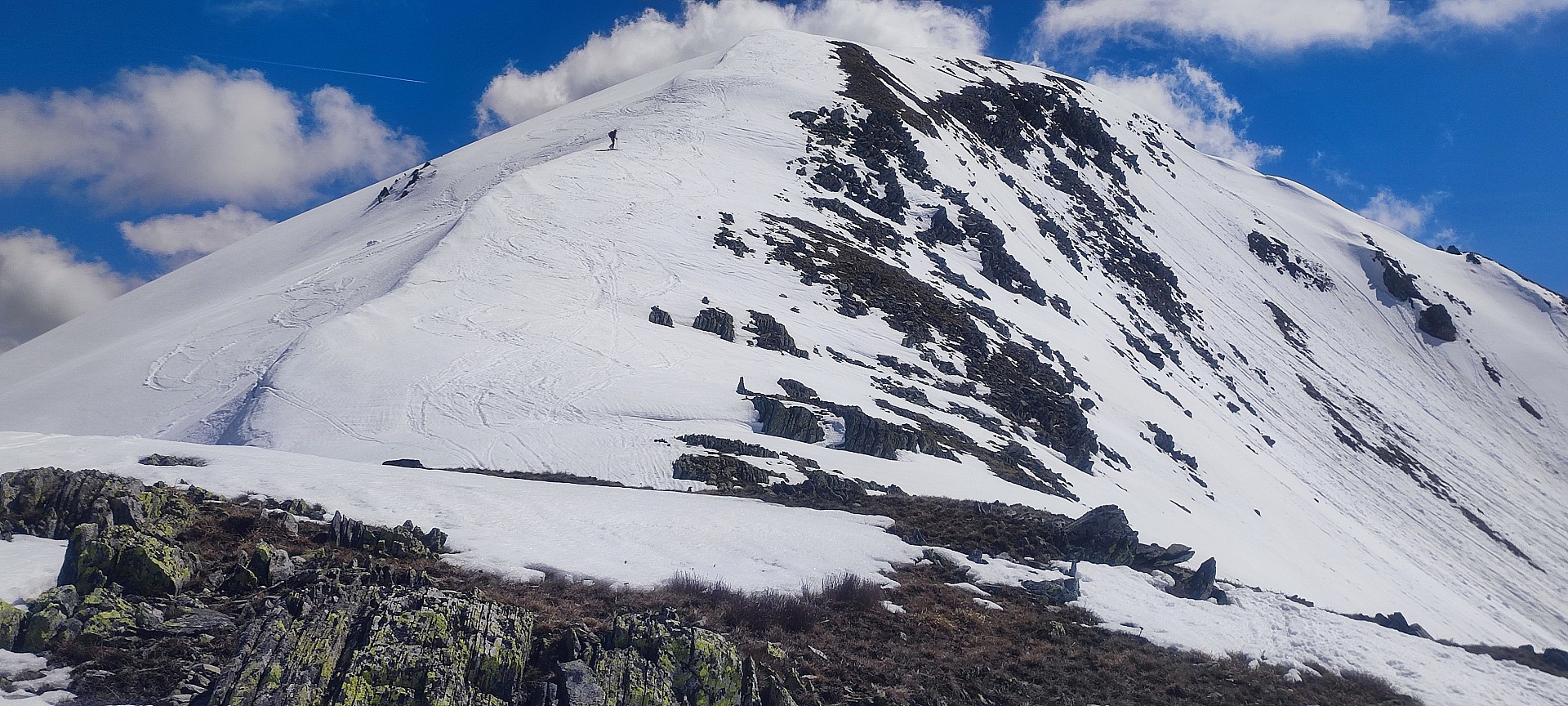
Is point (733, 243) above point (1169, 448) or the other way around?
above

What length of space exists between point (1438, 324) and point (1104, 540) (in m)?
85.8

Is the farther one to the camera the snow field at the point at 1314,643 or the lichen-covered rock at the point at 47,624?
the snow field at the point at 1314,643

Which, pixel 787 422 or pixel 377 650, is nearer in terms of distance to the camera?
pixel 377 650

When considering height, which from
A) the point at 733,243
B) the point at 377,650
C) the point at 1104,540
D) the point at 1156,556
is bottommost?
the point at 377,650

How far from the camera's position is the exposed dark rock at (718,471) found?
64.3 ft

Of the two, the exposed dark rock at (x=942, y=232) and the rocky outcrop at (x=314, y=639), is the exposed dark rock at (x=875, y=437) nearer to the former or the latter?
the rocky outcrop at (x=314, y=639)

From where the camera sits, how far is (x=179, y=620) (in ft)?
27.7

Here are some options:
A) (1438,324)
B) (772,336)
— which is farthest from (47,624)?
(1438,324)

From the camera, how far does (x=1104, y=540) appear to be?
18016mm

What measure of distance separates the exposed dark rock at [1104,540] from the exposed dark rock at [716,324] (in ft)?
52.4

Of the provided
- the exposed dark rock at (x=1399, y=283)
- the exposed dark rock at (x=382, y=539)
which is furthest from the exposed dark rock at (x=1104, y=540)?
the exposed dark rock at (x=1399, y=283)

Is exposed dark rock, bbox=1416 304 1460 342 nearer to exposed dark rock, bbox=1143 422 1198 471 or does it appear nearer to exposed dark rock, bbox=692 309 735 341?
exposed dark rock, bbox=1143 422 1198 471

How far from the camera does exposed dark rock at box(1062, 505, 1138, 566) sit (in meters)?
17.7

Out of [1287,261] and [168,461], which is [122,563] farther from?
[1287,261]
